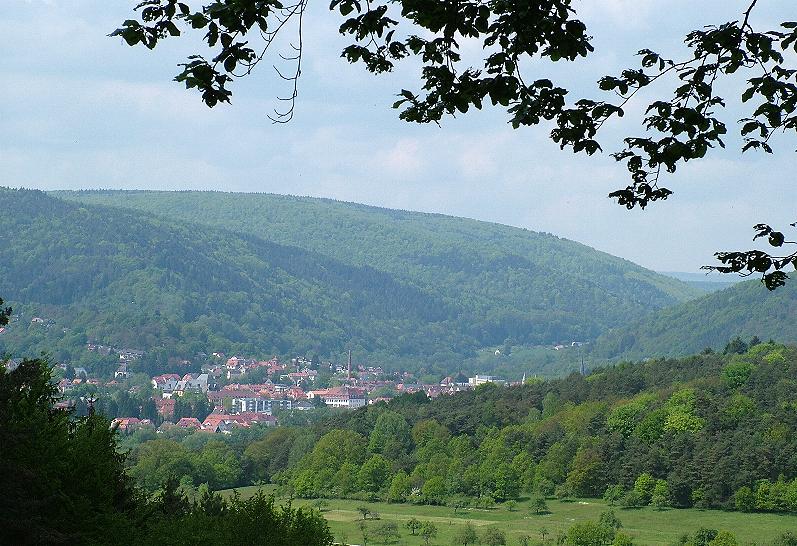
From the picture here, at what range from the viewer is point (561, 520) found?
78000 millimetres

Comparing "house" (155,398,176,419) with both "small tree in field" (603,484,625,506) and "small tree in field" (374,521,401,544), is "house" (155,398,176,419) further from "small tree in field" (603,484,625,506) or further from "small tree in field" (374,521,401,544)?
"small tree in field" (374,521,401,544)

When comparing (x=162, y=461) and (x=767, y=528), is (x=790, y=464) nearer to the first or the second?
(x=767, y=528)

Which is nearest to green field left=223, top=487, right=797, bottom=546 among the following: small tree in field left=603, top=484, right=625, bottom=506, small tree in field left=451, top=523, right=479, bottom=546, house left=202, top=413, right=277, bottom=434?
small tree in field left=603, top=484, right=625, bottom=506

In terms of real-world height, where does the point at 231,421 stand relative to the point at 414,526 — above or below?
above

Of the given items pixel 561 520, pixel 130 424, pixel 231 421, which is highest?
pixel 231 421

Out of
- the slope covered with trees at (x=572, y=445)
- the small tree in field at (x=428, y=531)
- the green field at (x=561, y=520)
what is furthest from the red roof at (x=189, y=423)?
the small tree in field at (x=428, y=531)

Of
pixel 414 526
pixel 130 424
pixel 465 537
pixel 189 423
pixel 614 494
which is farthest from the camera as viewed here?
pixel 189 423

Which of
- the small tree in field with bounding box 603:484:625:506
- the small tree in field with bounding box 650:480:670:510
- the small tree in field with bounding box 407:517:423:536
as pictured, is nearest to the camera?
the small tree in field with bounding box 407:517:423:536

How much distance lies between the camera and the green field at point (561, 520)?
70750 millimetres

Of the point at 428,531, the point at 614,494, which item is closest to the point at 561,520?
the point at 614,494

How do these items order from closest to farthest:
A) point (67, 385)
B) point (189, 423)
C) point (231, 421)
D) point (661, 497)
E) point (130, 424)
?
1. point (661, 497)
2. point (130, 424)
3. point (189, 423)
4. point (231, 421)
5. point (67, 385)

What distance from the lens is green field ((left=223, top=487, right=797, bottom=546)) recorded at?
232 ft

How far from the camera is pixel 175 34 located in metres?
7.17

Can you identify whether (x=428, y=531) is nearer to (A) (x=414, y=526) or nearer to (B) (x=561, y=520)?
(A) (x=414, y=526)
